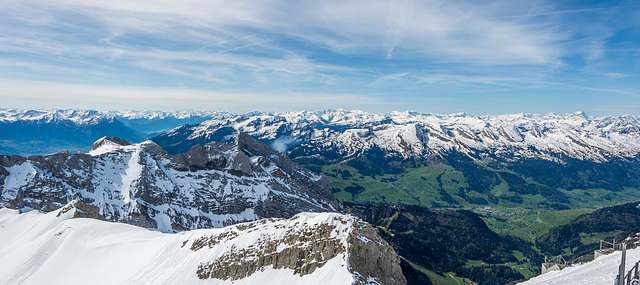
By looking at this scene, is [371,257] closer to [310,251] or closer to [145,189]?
[310,251]

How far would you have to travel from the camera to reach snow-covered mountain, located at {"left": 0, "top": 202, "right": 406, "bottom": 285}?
5356cm

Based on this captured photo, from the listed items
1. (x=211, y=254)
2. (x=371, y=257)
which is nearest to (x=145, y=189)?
(x=211, y=254)

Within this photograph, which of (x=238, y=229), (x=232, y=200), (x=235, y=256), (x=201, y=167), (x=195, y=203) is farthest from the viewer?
(x=201, y=167)

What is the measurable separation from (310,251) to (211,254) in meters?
22.8

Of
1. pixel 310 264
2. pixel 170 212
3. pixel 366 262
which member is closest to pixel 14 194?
pixel 170 212

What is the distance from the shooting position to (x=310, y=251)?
5572 centimetres

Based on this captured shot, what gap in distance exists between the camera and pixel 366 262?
53125mm

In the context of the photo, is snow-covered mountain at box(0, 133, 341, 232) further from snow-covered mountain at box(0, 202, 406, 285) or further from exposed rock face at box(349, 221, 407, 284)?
exposed rock face at box(349, 221, 407, 284)

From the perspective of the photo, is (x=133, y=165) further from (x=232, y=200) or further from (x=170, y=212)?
(x=232, y=200)

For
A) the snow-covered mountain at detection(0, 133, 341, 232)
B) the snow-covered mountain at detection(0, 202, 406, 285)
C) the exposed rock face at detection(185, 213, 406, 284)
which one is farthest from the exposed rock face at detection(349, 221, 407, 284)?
the snow-covered mountain at detection(0, 133, 341, 232)

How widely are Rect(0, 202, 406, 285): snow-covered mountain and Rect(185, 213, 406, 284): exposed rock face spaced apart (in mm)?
171

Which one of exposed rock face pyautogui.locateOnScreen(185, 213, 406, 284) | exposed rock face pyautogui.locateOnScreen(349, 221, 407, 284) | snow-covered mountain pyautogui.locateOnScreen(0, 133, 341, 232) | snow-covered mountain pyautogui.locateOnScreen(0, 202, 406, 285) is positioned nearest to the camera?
exposed rock face pyautogui.locateOnScreen(349, 221, 407, 284)

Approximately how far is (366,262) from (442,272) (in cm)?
17119

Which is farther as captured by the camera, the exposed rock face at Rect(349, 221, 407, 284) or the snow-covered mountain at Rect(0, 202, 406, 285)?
the snow-covered mountain at Rect(0, 202, 406, 285)
